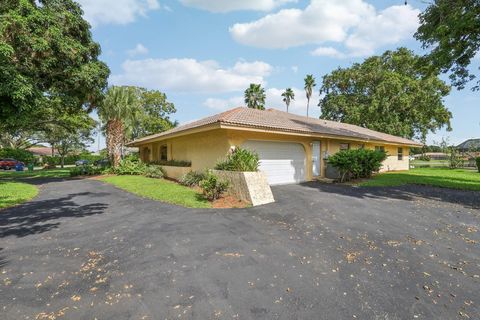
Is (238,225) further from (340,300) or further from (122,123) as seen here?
(122,123)

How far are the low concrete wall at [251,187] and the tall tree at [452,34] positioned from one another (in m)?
9.84

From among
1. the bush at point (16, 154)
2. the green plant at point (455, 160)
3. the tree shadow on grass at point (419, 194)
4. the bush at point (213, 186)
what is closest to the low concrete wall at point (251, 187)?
the bush at point (213, 186)

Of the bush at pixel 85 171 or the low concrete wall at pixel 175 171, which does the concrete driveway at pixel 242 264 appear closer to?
the low concrete wall at pixel 175 171

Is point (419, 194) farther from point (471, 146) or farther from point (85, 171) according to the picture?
point (471, 146)

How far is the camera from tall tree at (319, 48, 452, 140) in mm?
31469

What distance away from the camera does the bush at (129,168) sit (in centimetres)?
2076

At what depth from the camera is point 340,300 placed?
334 centimetres

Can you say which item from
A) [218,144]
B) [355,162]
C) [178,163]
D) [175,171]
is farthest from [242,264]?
[175,171]

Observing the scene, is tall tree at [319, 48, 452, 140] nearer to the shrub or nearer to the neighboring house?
the neighboring house

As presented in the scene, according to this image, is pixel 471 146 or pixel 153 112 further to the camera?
pixel 153 112

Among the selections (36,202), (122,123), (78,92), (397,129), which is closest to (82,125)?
(122,123)

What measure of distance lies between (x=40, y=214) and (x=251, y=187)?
688cm

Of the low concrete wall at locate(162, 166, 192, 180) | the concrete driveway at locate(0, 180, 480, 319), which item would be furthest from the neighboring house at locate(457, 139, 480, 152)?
the low concrete wall at locate(162, 166, 192, 180)

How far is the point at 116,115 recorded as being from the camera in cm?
2212
